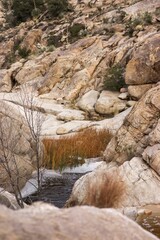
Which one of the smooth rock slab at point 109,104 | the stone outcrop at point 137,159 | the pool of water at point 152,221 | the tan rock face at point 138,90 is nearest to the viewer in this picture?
the pool of water at point 152,221

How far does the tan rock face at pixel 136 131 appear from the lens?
12.7m

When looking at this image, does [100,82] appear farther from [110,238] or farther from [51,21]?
[110,238]

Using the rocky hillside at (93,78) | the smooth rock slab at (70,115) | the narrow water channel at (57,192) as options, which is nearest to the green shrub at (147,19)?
the rocky hillside at (93,78)

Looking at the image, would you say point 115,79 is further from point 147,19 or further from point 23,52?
point 23,52

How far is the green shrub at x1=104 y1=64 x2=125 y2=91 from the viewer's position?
83.1 ft

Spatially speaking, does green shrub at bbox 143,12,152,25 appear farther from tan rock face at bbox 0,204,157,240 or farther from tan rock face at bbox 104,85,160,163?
tan rock face at bbox 0,204,157,240

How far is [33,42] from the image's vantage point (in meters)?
40.4

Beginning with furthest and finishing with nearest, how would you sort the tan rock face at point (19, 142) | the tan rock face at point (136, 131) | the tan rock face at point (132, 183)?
the tan rock face at point (19, 142) < the tan rock face at point (136, 131) < the tan rock face at point (132, 183)

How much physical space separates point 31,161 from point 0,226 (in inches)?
527

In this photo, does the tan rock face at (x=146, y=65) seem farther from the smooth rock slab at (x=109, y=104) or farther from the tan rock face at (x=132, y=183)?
the tan rock face at (x=132, y=183)

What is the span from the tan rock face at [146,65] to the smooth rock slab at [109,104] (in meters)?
1.27

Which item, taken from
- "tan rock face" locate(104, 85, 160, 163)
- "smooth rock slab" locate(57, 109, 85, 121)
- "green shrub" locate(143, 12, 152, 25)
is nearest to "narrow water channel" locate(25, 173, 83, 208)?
"tan rock face" locate(104, 85, 160, 163)

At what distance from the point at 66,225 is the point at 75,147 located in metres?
15.8

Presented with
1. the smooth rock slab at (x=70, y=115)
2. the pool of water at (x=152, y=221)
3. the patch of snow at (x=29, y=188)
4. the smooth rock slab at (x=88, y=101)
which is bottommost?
the smooth rock slab at (x=88, y=101)
